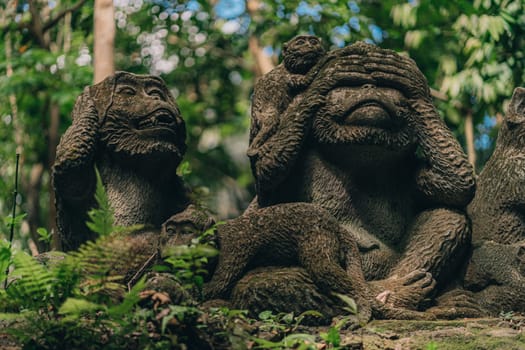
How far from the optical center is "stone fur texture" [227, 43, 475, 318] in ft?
21.6

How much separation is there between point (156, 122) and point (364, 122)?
1.48 meters

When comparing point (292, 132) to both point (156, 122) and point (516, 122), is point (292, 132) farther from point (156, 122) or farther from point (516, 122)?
point (516, 122)

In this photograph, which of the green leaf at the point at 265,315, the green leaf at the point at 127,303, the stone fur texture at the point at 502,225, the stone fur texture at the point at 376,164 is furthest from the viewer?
the stone fur texture at the point at 376,164

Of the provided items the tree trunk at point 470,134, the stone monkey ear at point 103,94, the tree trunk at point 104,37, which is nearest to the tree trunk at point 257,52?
the tree trunk at point 470,134

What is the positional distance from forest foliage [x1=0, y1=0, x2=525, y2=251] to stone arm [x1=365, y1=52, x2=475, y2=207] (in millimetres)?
4465

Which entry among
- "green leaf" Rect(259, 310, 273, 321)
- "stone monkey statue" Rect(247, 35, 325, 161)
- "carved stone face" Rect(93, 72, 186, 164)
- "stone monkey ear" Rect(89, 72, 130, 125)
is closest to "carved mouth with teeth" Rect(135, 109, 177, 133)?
"carved stone face" Rect(93, 72, 186, 164)

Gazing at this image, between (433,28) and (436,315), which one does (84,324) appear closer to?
(436,315)

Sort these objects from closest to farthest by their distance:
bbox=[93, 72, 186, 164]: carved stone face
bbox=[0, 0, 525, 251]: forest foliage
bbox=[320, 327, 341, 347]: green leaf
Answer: bbox=[320, 327, 341, 347]: green leaf
bbox=[93, 72, 186, 164]: carved stone face
bbox=[0, 0, 525, 251]: forest foliage

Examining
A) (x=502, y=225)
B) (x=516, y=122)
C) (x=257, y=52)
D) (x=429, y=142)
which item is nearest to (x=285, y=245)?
(x=429, y=142)

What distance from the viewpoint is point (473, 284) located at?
6.58 meters

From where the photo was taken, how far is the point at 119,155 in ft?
22.4

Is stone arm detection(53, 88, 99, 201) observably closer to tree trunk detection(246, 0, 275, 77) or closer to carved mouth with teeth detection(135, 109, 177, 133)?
carved mouth with teeth detection(135, 109, 177, 133)

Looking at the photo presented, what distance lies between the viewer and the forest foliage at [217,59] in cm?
1268

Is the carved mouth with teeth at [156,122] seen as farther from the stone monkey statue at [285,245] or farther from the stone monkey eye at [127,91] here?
the stone monkey statue at [285,245]
